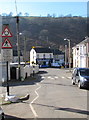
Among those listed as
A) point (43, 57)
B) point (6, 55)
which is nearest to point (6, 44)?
point (6, 55)

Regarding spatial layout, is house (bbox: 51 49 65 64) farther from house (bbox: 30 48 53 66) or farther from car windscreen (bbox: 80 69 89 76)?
car windscreen (bbox: 80 69 89 76)

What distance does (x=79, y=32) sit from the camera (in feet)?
451

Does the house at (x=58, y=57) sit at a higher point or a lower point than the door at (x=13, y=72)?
higher

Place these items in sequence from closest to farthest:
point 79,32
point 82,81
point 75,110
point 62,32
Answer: point 75,110
point 82,81
point 79,32
point 62,32

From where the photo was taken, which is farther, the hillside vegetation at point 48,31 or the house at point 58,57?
the hillside vegetation at point 48,31

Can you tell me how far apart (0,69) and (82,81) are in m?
12.4

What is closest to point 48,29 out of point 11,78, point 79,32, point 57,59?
point 79,32

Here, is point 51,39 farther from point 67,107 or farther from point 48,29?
point 67,107

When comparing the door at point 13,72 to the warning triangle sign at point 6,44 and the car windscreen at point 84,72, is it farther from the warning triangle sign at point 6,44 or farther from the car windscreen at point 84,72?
the warning triangle sign at point 6,44

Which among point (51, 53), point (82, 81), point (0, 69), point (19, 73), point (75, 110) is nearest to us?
point (75, 110)

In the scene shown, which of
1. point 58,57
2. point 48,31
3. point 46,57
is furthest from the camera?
point 48,31

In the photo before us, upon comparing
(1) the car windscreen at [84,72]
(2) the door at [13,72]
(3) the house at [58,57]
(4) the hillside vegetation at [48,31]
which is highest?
(4) the hillside vegetation at [48,31]

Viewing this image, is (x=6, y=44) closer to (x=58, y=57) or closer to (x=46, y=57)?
(x=46, y=57)

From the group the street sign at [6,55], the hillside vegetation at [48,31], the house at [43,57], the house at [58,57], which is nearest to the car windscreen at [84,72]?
the street sign at [6,55]
